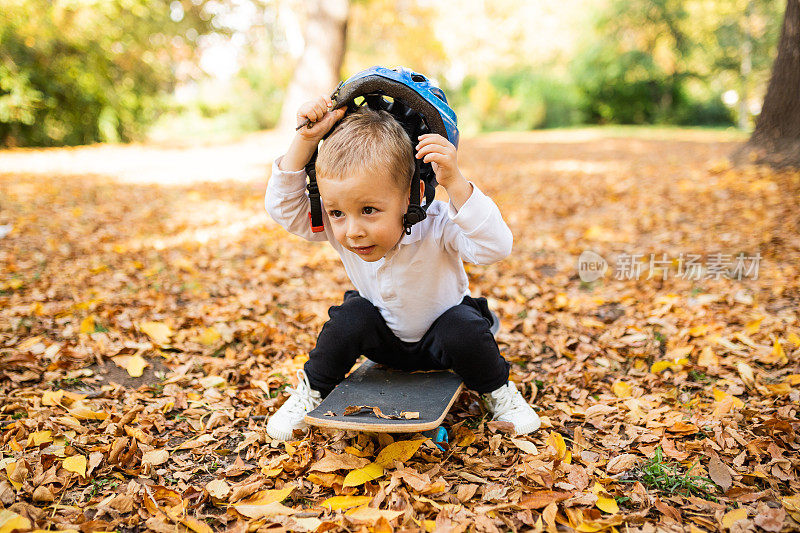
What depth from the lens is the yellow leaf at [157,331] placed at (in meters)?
3.01

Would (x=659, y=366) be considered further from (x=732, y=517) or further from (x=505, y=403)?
(x=732, y=517)

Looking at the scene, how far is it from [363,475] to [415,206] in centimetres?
92

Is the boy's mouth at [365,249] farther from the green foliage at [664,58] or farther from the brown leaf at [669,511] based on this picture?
the green foliage at [664,58]

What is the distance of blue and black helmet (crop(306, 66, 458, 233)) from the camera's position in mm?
1867

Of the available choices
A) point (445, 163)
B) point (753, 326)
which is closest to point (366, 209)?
point (445, 163)

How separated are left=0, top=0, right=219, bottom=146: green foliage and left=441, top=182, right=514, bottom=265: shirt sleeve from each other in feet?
35.2

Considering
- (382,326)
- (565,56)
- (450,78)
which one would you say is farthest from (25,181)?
(565,56)

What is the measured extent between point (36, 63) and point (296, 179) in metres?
10.9

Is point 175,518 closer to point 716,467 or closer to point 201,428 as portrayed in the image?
point 201,428

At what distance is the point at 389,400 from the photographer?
2094 millimetres

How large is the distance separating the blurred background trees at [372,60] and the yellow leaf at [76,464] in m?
10.1

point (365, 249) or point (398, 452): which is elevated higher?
point (365, 249)

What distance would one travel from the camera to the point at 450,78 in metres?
28.1

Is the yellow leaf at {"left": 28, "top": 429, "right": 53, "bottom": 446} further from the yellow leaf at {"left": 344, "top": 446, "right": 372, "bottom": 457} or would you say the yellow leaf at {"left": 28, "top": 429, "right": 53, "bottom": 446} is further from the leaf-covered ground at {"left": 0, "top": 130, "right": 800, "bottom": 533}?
the yellow leaf at {"left": 344, "top": 446, "right": 372, "bottom": 457}
